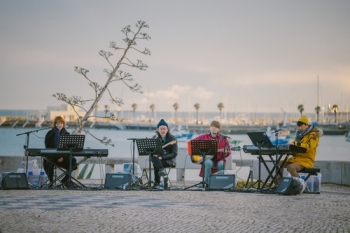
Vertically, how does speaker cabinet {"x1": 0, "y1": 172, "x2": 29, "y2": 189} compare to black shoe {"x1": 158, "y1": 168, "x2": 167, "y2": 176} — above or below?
below

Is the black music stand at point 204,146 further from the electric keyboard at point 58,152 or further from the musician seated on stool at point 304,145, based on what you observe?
the electric keyboard at point 58,152

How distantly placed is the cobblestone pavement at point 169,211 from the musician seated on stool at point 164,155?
1.28m

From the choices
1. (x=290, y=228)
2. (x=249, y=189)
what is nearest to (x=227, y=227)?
(x=290, y=228)

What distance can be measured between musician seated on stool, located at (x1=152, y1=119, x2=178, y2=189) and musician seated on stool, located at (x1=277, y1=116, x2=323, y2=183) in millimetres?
2785

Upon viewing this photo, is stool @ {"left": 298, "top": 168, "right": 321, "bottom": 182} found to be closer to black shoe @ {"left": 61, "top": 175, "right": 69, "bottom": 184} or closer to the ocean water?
black shoe @ {"left": 61, "top": 175, "right": 69, "bottom": 184}

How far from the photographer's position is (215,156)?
15.8 metres

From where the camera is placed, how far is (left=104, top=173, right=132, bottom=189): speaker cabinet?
603 inches

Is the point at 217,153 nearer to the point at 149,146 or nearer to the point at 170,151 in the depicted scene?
the point at 170,151

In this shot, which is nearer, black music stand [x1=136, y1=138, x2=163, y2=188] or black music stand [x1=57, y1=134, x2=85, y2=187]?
black music stand [x1=57, y1=134, x2=85, y2=187]

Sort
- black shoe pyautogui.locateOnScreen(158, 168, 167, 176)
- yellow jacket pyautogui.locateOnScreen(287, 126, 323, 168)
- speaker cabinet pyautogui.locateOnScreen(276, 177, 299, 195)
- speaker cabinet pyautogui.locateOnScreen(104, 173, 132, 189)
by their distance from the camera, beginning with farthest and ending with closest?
1. black shoe pyautogui.locateOnScreen(158, 168, 167, 176)
2. speaker cabinet pyautogui.locateOnScreen(104, 173, 132, 189)
3. yellow jacket pyautogui.locateOnScreen(287, 126, 323, 168)
4. speaker cabinet pyautogui.locateOnScreen(276, 177, 299, 195)

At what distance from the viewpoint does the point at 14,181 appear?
14805 mm

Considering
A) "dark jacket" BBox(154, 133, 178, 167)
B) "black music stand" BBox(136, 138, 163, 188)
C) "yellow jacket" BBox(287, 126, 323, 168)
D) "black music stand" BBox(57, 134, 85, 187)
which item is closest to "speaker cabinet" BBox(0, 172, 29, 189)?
"black music stand" BBox(57, 134, 85, 187)

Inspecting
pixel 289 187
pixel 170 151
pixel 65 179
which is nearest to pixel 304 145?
pixel 289 187

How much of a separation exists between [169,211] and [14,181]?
5.14 meters
